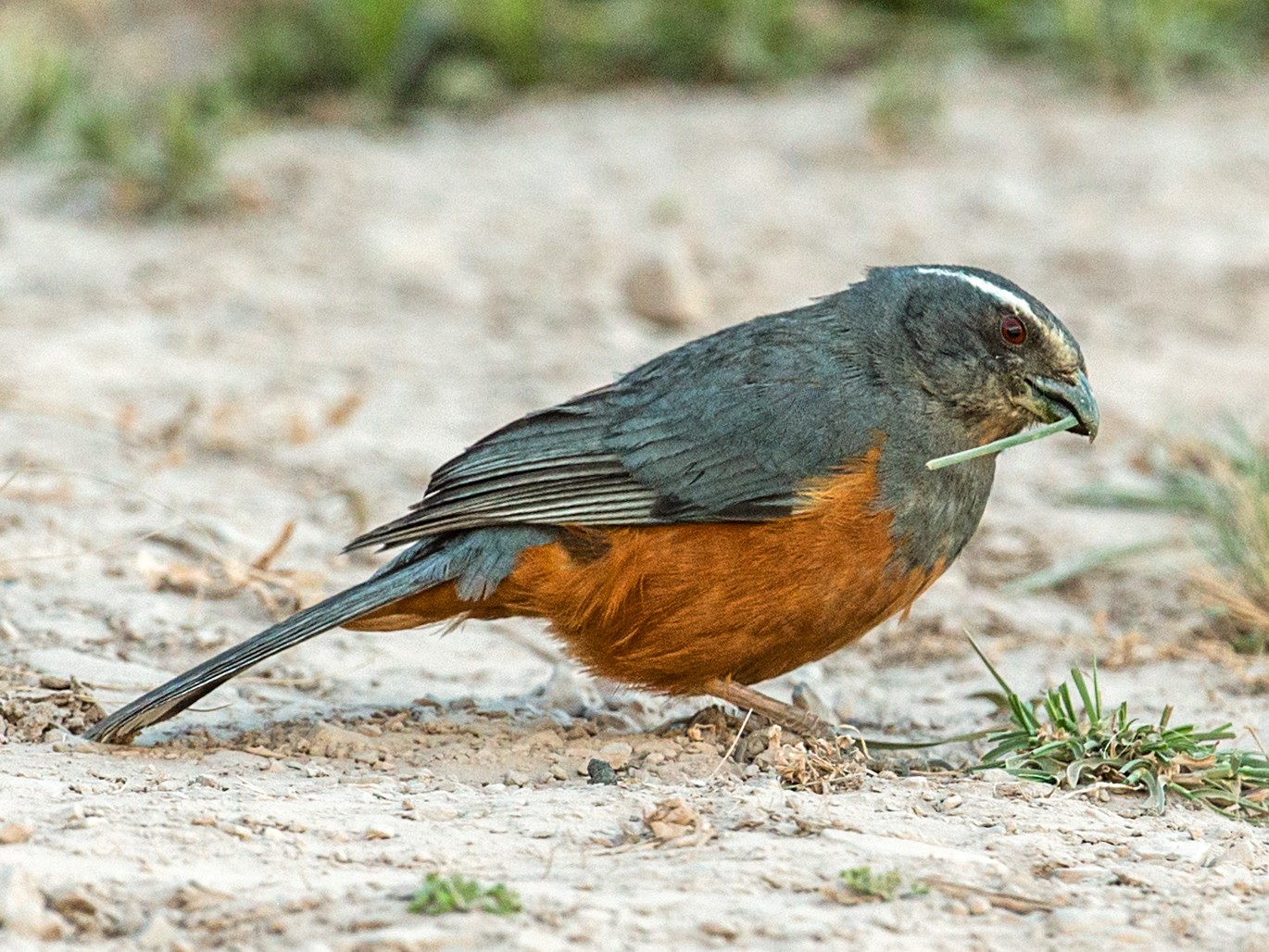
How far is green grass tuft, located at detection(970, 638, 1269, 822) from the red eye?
3.42ft

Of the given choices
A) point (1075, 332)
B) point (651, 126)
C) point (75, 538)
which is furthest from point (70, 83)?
point (1075, 332)

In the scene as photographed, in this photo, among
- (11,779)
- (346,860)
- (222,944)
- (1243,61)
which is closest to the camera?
(222,944)

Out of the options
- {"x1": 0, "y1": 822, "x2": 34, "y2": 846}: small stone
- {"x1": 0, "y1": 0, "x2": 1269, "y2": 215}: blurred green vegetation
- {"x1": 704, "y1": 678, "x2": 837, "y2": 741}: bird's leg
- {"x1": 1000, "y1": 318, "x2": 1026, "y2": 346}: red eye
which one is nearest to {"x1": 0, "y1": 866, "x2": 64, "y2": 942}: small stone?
{"x1": 0, "y1": 822, "x2": 34, "y2": 846}: small stone

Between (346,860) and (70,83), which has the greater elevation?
(70,83)

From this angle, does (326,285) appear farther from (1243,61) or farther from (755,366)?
(1243,61)

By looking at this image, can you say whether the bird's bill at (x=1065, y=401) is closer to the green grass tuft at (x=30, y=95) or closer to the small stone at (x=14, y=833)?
the small stone at (x=14, y=833)

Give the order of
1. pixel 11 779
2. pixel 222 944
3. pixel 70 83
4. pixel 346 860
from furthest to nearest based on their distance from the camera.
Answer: pixel 70 83 < pixel 11 779 < pixel 346 860 < pixel 222 944

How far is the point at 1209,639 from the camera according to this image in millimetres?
5992

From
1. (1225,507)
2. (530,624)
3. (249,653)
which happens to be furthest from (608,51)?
(249,653)

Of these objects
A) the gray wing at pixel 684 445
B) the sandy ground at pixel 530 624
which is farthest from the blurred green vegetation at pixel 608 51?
the gray wing at pixel 684 445

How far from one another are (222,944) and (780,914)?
40.9 inches

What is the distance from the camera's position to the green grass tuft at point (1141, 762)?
174 inches

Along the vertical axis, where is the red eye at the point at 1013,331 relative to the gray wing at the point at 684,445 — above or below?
above

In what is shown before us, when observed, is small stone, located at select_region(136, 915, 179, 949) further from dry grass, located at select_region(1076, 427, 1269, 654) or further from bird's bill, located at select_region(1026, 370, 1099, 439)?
dry grass, located at select_region(1076, 427, 1269, 654)
